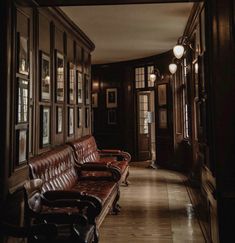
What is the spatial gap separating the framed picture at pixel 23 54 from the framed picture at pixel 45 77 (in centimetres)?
95

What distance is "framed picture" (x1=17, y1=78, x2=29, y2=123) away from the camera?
236cm

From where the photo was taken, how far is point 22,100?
7.98ft

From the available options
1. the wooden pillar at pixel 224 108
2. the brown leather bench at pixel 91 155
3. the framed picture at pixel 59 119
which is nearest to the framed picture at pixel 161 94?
the brown leather bench at pixel 91 155

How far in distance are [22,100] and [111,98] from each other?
688 centimetres

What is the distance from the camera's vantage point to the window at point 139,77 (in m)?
8.79

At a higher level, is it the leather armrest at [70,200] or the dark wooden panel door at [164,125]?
the dark wooden panel door at [164,125]

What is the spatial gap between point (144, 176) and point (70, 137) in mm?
2655

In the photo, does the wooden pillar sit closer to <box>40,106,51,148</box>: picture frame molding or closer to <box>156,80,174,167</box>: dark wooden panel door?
<box>40,106,51,148</box>: picture frame molding

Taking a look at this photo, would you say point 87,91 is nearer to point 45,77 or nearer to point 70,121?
point 70,121

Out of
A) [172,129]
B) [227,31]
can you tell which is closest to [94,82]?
[172,129]

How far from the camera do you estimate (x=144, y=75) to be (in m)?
8.70

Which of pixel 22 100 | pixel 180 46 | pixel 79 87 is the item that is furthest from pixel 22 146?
pixel 180 46

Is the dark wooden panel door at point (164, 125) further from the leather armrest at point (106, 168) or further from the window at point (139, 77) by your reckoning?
the leather armrest at point (106, 168)

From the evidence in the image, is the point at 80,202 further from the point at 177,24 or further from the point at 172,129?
the point at 172,129
